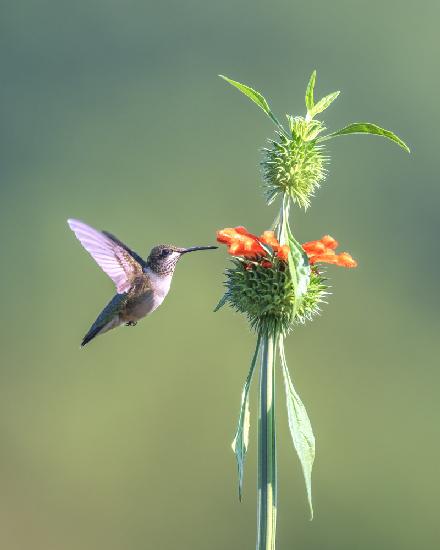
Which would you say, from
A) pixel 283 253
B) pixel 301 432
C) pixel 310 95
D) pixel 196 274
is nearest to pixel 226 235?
pixel 283 253

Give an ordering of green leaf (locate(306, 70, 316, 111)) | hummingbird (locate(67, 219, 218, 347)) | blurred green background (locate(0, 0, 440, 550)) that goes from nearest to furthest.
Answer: green leaf (locate(306, 70, 316, 111)) < hummingbird (locate(67, 219, 218, 347)) < blurred green background (locate(0, 0, 440, 550))

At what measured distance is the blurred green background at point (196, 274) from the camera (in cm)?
900

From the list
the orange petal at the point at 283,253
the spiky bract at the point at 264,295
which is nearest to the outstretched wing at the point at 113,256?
the spiky bract at the point at 264,295

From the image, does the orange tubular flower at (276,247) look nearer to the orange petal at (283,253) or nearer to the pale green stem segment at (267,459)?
the orange petal at (283,253)

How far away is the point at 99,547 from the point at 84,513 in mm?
492

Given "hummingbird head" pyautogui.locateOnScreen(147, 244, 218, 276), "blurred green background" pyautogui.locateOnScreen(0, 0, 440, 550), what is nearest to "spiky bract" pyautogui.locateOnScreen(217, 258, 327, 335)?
"hummingbird head" pyautogui.locateOnScreen(147, 244, 218, 276)

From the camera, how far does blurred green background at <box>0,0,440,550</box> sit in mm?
9000

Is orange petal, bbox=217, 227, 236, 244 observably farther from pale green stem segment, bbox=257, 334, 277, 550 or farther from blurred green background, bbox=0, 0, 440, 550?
blurred green background, bbox=0, 0, 440, 550

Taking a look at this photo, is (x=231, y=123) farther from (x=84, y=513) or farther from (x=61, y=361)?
(x=84, y=513)

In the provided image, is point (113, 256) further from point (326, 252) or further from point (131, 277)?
point (326, 252)

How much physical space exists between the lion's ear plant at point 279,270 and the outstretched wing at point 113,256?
50 centimetres

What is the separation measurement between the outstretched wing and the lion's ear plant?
19.6 inches

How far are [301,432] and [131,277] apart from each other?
114 cm

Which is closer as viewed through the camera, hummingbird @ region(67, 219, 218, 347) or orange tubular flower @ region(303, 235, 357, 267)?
orange tubular flower @ region(303, 235, 357, 267)
